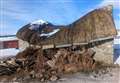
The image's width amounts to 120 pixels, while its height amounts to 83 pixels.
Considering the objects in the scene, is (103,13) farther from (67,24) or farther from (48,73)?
(48,73)

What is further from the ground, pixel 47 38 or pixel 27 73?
pixel 47 38

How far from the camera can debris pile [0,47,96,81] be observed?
360 cm

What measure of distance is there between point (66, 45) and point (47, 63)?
28cm

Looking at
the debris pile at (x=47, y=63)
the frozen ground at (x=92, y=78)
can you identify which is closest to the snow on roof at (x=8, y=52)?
the debris pile at (x=47, y=63)

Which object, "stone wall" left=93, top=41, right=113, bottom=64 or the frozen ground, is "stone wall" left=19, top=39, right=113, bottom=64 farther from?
the frozen ground

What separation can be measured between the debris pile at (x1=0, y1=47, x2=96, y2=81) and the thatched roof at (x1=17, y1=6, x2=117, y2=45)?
0.11 m

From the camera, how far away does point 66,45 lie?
3.64m

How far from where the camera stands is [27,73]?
3.60 meters

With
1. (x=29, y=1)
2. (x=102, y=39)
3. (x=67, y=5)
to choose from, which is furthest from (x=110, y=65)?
(x=29, y=1)

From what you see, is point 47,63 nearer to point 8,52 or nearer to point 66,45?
point 66,45

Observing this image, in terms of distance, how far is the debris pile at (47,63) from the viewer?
360 cm

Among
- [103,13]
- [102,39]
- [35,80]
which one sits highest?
[103,13]

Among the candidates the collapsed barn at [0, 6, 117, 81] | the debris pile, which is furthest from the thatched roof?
the debris pile

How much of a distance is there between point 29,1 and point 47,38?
44 cm
